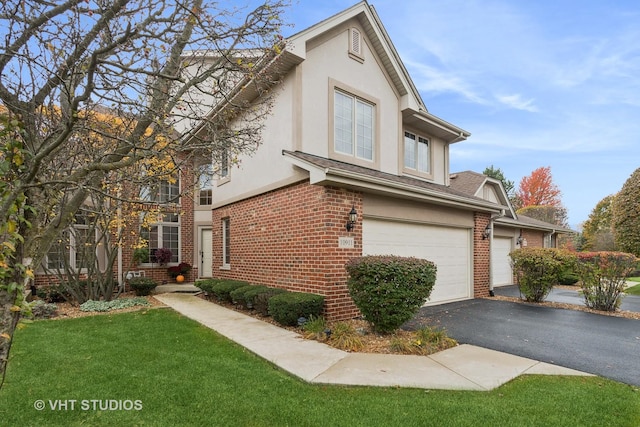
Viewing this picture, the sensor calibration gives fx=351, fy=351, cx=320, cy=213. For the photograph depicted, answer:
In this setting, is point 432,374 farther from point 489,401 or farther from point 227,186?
point 227,186

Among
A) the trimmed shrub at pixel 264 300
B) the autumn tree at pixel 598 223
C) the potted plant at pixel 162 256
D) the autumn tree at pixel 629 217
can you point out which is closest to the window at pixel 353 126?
the trimmed shrub at pixel 264 300

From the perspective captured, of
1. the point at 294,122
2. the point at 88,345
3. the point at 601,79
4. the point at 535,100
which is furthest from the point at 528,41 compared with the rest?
the point at 88,345

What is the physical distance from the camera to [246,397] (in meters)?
3.85

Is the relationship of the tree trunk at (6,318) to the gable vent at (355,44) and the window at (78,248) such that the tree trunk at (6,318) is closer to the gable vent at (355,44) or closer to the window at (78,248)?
the window at (78,248)

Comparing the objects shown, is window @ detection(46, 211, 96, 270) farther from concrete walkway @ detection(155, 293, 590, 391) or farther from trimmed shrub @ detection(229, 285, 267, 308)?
concrete walkway @ detection(155, 293, 590, 391)

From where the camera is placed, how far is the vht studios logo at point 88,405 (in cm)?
364

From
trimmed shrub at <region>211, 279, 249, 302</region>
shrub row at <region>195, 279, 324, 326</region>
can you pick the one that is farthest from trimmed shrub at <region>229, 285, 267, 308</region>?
trimmed shrub at <region>211, 279, 249, 302</region>

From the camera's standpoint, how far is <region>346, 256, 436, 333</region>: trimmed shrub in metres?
5.92

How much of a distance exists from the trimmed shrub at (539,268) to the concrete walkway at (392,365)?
18.8ft

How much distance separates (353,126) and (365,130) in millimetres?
473

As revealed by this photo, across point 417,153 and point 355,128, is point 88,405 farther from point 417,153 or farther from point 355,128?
point 417,153

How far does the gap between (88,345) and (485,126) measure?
22.1 metres

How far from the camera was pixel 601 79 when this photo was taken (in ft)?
43.1

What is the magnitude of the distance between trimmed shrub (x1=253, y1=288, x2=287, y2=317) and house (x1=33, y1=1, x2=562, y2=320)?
435 millimetres
